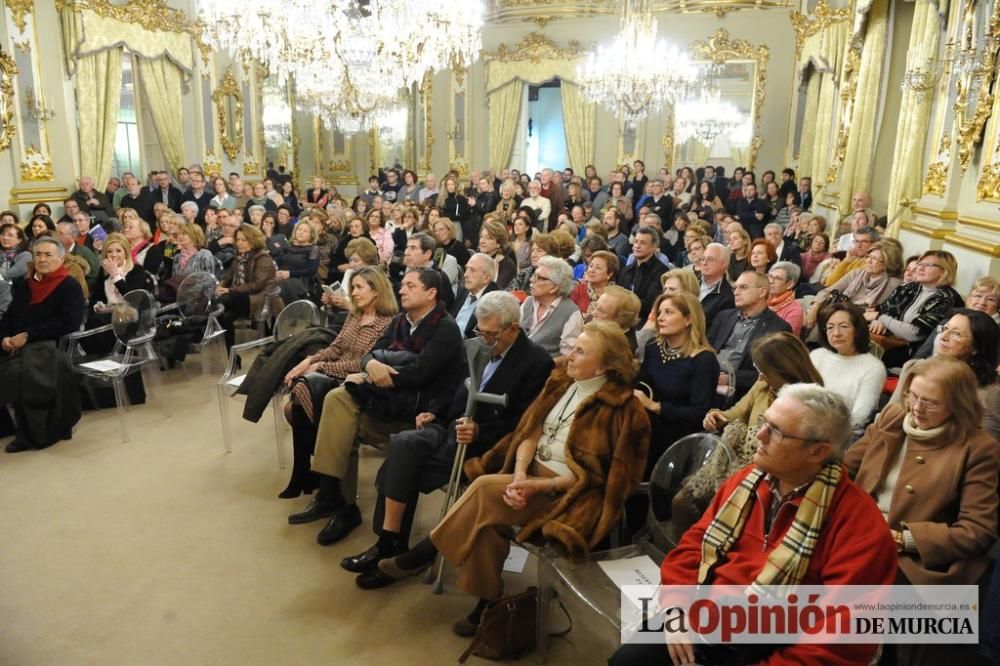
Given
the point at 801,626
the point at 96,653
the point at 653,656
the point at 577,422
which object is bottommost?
the point at 96,653

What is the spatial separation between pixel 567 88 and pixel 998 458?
12.0 meters

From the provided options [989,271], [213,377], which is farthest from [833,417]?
[213,377]

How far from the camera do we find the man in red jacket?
1.65 meters

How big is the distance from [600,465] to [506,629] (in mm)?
662

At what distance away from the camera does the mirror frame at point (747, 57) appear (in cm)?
1194

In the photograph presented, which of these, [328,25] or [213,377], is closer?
[213,377]

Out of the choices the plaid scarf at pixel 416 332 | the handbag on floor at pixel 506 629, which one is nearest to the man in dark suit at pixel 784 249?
the plaid scarf at pixel 416 332

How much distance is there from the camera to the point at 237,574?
9.96 ft

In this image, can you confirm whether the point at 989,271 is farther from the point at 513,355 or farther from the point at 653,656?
the point at 653,656

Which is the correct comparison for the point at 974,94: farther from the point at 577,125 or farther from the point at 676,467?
the point at 577,125

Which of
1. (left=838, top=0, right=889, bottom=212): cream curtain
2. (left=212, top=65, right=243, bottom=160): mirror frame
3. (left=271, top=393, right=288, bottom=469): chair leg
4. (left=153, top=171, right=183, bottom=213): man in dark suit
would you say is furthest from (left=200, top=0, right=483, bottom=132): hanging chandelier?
(left=212, top=65, right=243, bottom=160): mirror frame

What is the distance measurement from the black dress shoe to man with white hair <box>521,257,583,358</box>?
132 cm

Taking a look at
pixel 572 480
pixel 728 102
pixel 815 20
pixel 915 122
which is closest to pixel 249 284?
pixel 572 480

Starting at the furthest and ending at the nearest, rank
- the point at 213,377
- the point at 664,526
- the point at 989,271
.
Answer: the point at 213,377 < the point at 989,271 < the point at 664,526
